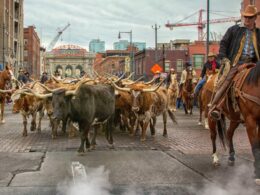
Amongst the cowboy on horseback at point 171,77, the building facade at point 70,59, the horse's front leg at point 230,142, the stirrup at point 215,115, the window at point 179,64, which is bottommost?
the horse's front leg at point 230,142

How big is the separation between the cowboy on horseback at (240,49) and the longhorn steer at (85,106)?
3.34 metres

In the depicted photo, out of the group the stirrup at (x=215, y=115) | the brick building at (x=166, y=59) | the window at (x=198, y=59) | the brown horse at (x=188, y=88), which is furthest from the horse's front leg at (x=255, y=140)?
the window at (x=198, y=59)

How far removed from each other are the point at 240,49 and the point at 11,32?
2709 inches

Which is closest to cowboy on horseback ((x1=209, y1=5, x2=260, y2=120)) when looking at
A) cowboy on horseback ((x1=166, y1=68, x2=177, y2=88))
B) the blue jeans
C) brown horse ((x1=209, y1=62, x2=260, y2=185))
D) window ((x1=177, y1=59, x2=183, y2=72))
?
brown horse ((x1=209, y1=62, x2=260, y2=185))

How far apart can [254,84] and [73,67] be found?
145120mm

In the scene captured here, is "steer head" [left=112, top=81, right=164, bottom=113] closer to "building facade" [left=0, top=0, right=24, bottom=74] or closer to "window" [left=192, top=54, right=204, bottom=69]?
"building facade" [left=0, top=0, right=24, bottom=74]

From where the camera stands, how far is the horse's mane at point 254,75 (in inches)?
305

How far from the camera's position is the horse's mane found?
776cm

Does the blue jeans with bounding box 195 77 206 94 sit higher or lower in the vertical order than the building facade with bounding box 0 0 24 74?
lower

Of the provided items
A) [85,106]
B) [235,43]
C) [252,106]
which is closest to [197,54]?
[85,106]

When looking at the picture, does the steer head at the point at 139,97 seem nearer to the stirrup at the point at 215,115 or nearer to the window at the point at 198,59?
the stirrup at the point at 215,115

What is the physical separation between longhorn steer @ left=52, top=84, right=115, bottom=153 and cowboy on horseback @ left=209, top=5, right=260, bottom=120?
334cm

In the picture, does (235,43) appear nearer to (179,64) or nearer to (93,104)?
(93,104)

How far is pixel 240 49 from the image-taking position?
29.3ft
